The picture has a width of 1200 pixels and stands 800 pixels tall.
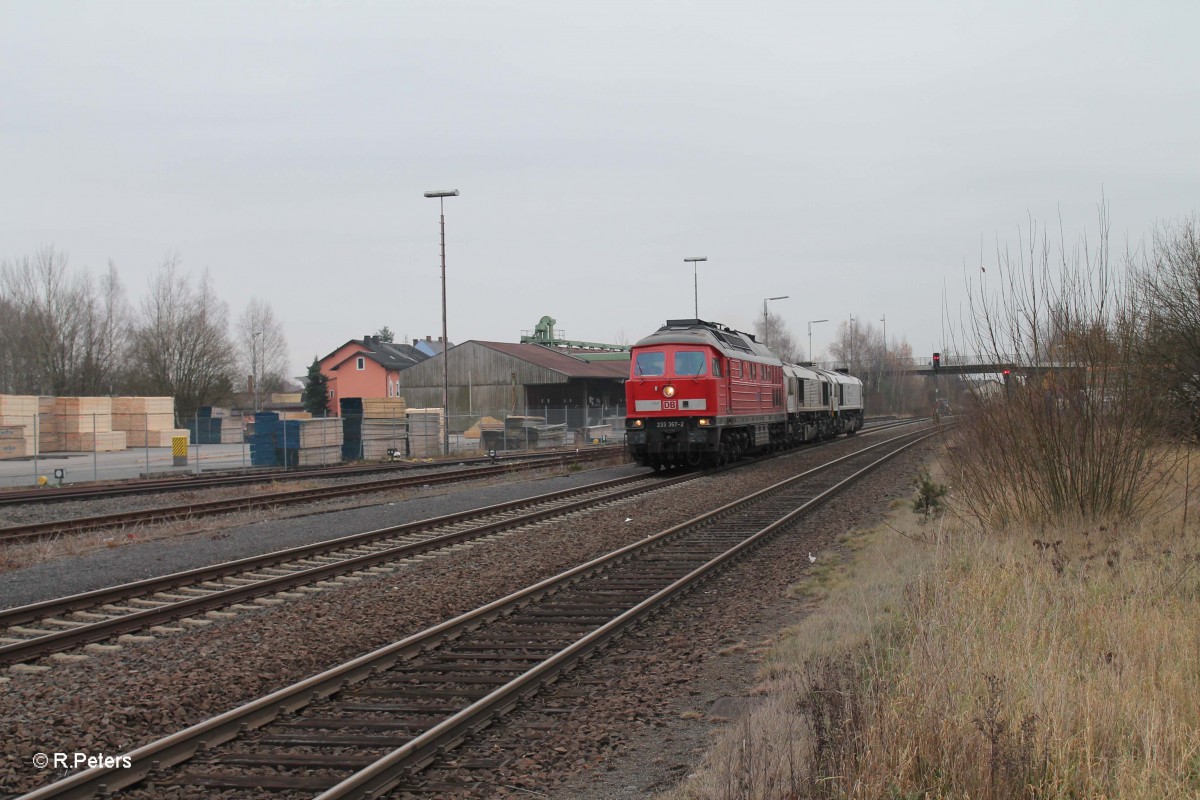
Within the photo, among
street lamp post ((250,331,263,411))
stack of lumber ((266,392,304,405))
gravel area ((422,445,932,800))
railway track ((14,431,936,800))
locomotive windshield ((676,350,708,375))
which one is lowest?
gravel area ((422,445,932,800))

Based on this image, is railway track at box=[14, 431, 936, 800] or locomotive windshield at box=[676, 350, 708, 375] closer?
railway track at box=[14, 431, 936, 800]

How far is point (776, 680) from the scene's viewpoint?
682 centimetres

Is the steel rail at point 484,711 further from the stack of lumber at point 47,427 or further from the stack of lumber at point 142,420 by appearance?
the stack of lumber at point 142,420

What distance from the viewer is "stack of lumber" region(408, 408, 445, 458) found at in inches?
1463

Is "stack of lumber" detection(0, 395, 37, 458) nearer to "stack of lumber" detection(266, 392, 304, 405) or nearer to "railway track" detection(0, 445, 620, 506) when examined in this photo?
"railway track" detection(0, 445, 620, 506)

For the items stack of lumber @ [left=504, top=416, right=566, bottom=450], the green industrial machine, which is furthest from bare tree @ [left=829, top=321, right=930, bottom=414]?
stack of lumber @ [left=504, top=416, right=566, bottom=450]

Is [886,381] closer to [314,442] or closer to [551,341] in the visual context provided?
[551,341]

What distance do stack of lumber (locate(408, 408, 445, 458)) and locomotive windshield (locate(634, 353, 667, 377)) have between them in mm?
15123

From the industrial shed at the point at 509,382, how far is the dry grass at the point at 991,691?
153 feet

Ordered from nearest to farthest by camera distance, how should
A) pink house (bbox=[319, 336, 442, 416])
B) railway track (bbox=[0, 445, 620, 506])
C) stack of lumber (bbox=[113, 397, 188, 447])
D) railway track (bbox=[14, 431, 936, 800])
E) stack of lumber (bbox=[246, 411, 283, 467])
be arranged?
railway track (bbox=[14, 431, 936, 800])
railway track (bbox=[0, 445, 620, 506])
stack of lumber (bbox=[246, 411, 283, 467])
stack of lumber (bbox=[113, 397, 188, 447])
pink house (bbox=[319, 336, 442, 416])

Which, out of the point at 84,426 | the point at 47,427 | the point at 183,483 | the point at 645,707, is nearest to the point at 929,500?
the point at 645,707

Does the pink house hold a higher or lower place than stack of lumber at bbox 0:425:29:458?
higher

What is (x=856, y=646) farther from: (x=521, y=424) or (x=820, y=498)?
(x=521, y=424)

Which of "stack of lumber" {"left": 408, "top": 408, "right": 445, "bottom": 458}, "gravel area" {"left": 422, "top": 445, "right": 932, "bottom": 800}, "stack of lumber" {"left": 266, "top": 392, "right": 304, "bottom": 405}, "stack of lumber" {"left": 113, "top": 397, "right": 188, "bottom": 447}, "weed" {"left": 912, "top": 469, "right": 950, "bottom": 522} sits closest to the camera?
"gravel area" {"left": 422, "top": 445, "right": 932, "bottom": 800}
